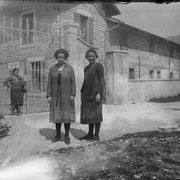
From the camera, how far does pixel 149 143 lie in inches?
172

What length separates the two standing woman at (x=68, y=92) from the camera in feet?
15.2

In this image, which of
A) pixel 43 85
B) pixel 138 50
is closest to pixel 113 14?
pixel 138 50

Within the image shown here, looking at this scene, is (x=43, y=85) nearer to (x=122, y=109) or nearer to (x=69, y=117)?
(x=122, y=109)

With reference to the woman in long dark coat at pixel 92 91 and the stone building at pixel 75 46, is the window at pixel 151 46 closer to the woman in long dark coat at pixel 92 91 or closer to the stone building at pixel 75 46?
the stone building at pixel 75 46

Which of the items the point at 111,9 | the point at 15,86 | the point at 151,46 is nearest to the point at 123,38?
the point at 111,9

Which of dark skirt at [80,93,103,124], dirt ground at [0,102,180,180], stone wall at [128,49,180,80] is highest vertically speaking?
stone wall at [128,49,180,80]

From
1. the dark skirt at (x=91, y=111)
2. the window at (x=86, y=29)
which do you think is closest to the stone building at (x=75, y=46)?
the window at (x=86, y=29)

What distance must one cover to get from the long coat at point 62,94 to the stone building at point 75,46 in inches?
108

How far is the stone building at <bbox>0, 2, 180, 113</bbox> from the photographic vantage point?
8672 millimetres

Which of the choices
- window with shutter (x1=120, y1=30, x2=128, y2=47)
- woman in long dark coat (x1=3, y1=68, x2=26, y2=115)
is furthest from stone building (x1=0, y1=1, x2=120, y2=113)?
window with shutter (x1=120, y1=30, x2=128, y2=47)

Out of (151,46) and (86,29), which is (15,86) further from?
(151,46)

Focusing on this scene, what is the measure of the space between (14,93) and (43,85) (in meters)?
2.34

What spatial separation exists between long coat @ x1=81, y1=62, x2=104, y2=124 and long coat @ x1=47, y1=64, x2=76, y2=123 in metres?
0.27

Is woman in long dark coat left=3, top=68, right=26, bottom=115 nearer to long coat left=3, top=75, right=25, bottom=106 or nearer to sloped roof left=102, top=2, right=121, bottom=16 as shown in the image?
long coat left=3, top=75, right=25, bottom=106
